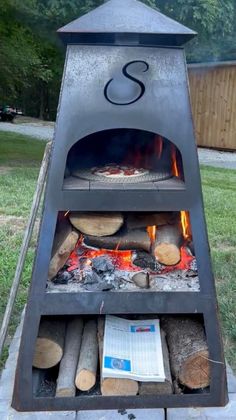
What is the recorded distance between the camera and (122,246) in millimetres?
2096

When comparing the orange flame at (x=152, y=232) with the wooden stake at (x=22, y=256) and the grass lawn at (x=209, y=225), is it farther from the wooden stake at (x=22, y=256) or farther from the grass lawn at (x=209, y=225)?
the grass lawn at (x=209, y=225)

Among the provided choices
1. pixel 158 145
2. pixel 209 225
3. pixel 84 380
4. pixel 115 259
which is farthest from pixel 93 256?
pixel 209 225

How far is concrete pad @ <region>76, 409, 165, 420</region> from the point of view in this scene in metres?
1.92

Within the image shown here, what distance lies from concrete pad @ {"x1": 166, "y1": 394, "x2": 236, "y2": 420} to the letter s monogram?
1235 millimetres

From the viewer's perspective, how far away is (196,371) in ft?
6.61

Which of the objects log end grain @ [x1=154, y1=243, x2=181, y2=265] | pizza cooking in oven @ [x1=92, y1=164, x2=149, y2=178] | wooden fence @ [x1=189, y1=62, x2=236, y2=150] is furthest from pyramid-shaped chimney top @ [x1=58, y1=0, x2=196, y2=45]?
wooden fence @ [x1=189, y1=62, x2=236, y2=150]

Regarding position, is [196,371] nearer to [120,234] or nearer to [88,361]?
[88,361]

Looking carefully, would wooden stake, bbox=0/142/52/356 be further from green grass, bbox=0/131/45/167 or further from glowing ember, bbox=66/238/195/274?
green grass, bbox=0/131/45/167

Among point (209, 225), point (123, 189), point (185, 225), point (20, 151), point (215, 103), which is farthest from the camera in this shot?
point (215, 103)

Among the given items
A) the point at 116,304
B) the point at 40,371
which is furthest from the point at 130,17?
the point at 40,371

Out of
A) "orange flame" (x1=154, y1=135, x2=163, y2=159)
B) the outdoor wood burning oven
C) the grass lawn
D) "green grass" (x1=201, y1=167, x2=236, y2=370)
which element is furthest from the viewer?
the grass lawn

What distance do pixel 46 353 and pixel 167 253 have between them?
25.6 inches

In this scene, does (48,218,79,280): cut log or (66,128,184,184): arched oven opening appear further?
(66,128,184,184): arched oven opening

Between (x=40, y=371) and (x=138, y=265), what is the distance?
2.03 feet
